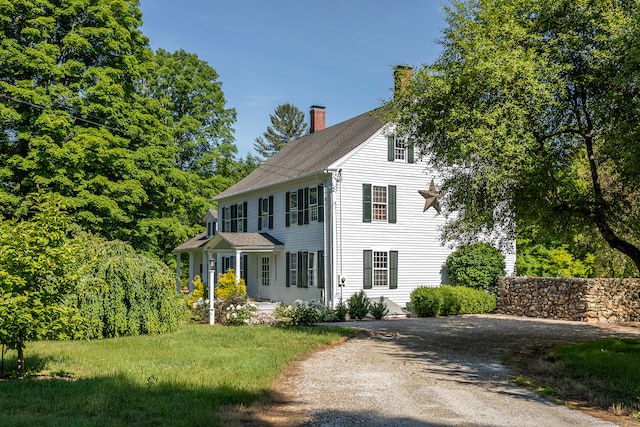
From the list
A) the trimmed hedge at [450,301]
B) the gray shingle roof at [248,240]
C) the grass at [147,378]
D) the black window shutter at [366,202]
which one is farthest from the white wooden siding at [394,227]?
the grass at [147,378]

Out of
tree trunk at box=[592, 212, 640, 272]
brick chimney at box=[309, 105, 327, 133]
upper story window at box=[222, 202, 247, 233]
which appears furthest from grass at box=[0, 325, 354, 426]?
brick chimney at box=[309, 105, 327, 133]

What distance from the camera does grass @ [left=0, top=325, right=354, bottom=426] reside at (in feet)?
23.3

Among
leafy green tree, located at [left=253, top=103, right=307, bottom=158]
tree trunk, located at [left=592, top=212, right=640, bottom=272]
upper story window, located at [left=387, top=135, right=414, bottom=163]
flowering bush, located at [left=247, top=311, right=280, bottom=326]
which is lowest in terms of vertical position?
flowering bush, located at [left=247, top=311, right=280, bottom=326]

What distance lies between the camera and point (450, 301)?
73.7 feet

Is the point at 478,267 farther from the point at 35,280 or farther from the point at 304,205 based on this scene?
the point at 35,280

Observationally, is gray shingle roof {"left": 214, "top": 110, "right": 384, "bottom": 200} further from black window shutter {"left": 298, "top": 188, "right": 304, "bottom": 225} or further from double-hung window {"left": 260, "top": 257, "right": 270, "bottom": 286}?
double-hung window {"left": 260, "top": 257, "right": 270, "bottom": 286}

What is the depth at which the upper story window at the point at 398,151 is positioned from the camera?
78.4 feet

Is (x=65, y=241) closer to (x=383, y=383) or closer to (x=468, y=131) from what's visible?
(x=383, y=383)

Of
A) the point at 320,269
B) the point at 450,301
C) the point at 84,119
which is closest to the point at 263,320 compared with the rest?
the point at 320,269

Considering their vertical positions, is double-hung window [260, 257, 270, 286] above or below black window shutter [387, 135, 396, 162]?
below

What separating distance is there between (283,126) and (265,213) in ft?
134

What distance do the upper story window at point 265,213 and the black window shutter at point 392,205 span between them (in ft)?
21.8

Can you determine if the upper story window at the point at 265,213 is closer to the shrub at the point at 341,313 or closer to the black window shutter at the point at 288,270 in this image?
the black window shutter at the point at 288,270

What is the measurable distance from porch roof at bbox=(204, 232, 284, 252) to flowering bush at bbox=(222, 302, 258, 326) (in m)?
6.95
